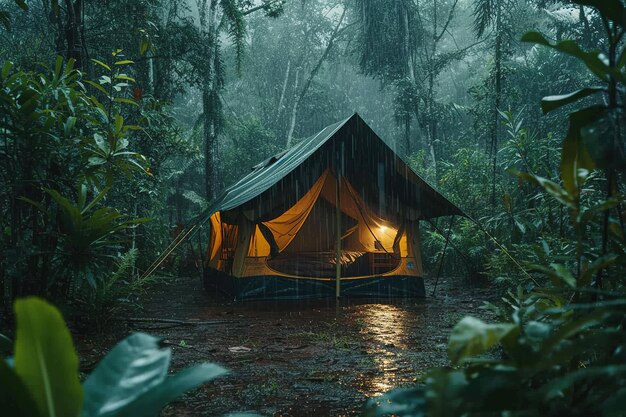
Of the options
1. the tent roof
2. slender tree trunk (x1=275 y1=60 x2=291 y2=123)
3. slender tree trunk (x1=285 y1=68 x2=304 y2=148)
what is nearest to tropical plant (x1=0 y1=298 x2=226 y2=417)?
the tent roof

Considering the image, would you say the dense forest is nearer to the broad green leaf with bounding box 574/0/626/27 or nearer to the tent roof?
the broad green leaf with bounding box 574/0/626/27

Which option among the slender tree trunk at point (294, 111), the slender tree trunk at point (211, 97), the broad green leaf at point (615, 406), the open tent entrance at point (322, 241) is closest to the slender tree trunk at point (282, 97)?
the slender tree trunk at point (294, 111)

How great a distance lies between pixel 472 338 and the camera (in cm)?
65

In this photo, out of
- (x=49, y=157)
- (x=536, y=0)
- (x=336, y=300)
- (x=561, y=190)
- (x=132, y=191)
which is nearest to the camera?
(x=561, y=190)

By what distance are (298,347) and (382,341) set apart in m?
0.75

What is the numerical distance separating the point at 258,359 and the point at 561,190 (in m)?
3.09

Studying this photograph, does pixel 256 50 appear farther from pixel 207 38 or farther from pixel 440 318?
pixel 440 318

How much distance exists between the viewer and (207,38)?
11164 mm

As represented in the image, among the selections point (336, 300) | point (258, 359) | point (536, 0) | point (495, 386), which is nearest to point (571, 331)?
point (495, 386)

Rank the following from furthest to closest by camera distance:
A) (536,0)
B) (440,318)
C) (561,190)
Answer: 1. (536,0)
2. (440,318)
3. (561,190)

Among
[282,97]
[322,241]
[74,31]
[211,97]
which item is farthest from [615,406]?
[282,97]

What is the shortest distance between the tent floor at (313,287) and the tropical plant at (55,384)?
632 cm

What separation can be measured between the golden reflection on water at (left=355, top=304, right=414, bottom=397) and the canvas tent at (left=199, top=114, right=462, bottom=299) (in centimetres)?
98

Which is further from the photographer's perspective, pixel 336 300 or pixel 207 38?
pixel 207 38
